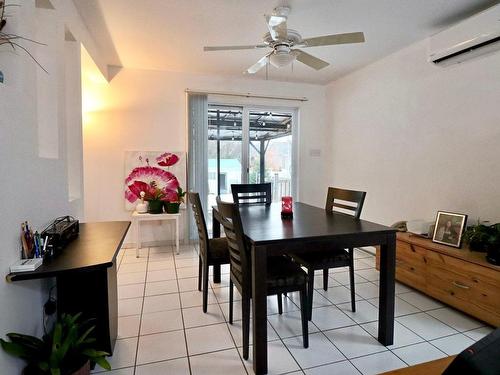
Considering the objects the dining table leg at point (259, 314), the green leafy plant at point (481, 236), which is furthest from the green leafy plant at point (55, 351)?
the green leafy plant at point (481, 236)

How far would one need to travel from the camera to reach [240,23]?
8.73 ft

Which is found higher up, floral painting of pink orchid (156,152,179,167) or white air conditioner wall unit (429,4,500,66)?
white air conditioner wall unit (429,4,500,66)

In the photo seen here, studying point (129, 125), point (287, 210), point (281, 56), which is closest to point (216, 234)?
point (287, 210)

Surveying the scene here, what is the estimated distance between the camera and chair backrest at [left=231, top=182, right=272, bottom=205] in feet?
10.2

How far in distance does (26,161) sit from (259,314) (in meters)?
1.43

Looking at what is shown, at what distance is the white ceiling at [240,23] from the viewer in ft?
7.73

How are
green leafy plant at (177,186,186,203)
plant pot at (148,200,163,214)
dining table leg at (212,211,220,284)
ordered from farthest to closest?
green leafy plant at (177,186,186,203), plant pot at (148,200,163,214), dining table leg at (212,211,220,284)

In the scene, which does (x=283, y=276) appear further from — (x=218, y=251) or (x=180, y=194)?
(x=180, y=194)

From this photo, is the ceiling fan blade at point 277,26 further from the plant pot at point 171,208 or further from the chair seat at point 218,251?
the plant pot at point 171,208

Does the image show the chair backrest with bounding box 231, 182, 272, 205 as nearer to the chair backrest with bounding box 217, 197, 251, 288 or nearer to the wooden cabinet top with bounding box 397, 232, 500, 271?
the chair backrest with bounding box 217, 197, 251, 288

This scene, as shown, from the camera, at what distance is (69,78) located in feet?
7.97

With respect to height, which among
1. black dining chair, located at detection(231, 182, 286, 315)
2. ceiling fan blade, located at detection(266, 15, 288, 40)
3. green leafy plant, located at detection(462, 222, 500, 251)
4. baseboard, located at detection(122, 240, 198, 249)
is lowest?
baseboard, located at detection(122, 240, 198, 249)

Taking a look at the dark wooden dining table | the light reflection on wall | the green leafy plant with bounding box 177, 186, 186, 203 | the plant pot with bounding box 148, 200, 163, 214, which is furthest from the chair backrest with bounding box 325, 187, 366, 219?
the light reflection on wall

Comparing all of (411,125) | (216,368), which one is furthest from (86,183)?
(411,125)
